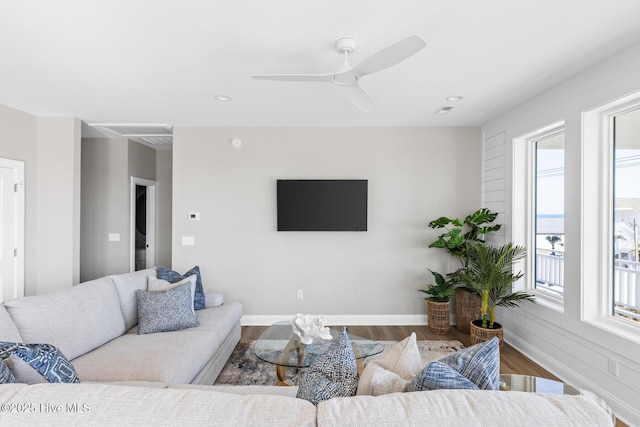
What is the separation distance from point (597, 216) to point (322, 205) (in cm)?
264

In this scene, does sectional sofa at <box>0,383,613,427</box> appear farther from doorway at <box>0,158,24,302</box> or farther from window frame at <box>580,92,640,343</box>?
doorway at <box>0,158,24,302</box>

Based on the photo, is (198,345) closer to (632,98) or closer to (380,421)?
(380,421)

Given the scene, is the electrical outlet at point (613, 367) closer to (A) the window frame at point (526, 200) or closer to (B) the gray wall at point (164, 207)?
(A) the window frame at point (526, 200)

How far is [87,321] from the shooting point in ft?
7.07

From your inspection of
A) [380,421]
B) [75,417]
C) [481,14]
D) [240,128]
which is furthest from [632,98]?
[240,128]

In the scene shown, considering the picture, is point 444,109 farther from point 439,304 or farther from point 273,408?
point 273,408

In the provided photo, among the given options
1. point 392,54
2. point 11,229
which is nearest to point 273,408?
point 392,54

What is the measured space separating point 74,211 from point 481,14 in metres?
4.53

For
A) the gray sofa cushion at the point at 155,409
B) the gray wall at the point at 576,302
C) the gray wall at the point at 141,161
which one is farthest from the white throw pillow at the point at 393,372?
the gray wall at the point at 141,161

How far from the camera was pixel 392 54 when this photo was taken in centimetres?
169

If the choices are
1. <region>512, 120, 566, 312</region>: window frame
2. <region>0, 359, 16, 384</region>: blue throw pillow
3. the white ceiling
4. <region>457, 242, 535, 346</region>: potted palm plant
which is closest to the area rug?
<region>457, 242, 535, 346</region>: potted palm plant

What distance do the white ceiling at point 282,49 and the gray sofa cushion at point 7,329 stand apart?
1720 millimetres

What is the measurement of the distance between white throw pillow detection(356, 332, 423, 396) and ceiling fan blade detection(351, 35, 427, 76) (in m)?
1.36

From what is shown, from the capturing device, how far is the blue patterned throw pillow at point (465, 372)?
102 cm
